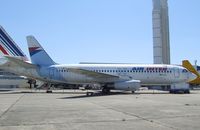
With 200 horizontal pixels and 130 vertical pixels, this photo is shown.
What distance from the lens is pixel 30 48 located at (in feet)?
139

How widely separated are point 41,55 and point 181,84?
1816 centimetres

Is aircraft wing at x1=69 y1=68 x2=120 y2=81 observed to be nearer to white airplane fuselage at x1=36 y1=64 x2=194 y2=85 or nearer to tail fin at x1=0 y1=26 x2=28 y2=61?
white airplane fuselage at x1=36 y1=64 x2=194 y2=85

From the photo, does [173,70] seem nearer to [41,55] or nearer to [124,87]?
[124,87]

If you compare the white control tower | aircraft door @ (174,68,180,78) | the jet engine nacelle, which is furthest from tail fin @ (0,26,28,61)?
the white control tower

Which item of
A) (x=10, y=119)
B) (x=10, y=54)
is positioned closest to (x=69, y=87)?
(x=10, y=54)

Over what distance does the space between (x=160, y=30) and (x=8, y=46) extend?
163ft

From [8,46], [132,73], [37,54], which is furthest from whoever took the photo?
[8,46]

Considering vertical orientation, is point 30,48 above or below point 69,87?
above

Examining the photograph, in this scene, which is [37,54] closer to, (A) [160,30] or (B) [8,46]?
(B) [8,46]

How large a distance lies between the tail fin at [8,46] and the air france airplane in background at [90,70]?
1.87m

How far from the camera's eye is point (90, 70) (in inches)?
1594

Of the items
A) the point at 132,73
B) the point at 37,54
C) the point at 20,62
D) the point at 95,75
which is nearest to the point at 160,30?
the point at 132,73

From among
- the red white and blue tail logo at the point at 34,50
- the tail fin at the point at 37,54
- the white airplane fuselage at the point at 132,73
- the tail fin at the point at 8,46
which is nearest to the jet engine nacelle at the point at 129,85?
the white airplane fuselage at the point at 132,73

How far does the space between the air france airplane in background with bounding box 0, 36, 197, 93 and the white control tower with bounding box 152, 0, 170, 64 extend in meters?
42.2
